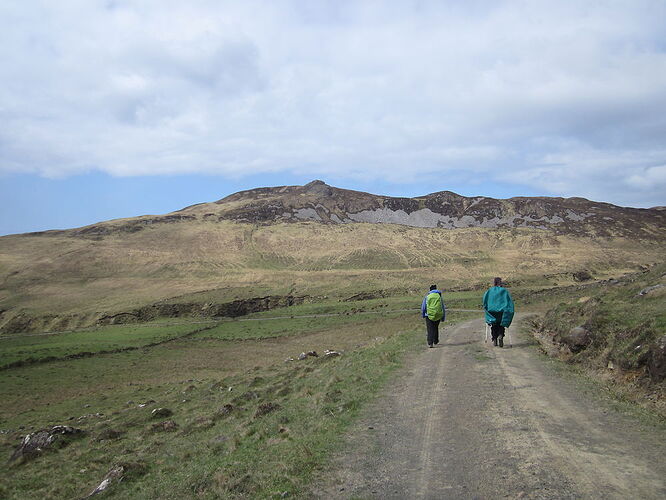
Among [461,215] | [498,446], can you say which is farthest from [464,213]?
[498,446]

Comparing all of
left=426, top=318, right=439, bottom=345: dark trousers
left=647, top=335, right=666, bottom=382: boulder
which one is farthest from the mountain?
left=647, top=335, right=666, bottom=382: boulder

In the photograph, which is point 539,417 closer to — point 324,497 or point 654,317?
point 324,497

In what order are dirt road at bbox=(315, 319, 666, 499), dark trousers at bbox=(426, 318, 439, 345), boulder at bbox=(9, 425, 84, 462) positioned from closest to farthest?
1. dirt road at bbox=(315, 319, 666, 499)
2. boulder at bbox=(9, 425, 84, 462)
3. dark trousers at bbox=(426, 318, 439, 345)

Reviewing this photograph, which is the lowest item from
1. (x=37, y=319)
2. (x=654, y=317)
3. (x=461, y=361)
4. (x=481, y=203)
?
(x=37, y=319)

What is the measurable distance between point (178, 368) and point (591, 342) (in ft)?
103

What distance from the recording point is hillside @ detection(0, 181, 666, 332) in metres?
83.2

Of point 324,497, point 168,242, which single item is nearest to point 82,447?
point 324,497

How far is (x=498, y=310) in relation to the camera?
679 inches

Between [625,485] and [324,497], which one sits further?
[324,497]

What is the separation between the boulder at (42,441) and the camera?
16875 mm

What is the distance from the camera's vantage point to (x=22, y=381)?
34656 millimetres

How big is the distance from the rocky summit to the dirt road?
15715 centimetres

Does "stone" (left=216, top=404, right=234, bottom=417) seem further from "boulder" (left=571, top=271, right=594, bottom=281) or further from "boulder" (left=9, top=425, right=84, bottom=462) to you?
"boulder" (left=571, top=271, right=594, bottom=281)

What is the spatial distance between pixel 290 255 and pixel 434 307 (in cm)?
11528
